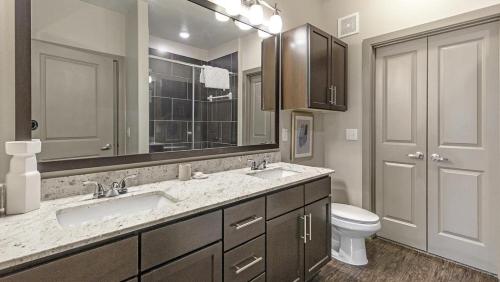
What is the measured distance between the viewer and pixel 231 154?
200 cm

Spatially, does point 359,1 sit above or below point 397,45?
above

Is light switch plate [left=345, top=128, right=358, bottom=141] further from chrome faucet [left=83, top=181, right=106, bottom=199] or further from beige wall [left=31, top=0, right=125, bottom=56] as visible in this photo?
chrome faucet [left=83, top=181, right=106, bottom=199]

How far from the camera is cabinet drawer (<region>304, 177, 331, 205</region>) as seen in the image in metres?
1.74

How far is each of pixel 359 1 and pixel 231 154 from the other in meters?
2.14

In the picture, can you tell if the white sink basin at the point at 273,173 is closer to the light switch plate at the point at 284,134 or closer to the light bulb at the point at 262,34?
the light switch plate at the point at 284,134

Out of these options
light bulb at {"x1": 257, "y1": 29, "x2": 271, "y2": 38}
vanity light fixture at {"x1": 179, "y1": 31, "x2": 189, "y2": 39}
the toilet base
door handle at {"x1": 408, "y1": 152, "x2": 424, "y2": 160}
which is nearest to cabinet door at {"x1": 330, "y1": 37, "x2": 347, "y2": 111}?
light bulb at {"x1": 257, "y1": 29, "x2": 271, "y2": 38}

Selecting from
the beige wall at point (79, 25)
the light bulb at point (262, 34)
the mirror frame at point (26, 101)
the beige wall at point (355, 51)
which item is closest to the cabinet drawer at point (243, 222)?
→ the mirror frame at point (26, 101)

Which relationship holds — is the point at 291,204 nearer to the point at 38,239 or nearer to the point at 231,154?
the point at 231,154

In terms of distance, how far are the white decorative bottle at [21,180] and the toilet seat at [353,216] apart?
2.07 meters

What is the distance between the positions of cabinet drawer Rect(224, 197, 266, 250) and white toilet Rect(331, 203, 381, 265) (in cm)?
105

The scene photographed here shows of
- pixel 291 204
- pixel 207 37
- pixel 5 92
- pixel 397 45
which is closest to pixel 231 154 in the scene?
pixel 291 204

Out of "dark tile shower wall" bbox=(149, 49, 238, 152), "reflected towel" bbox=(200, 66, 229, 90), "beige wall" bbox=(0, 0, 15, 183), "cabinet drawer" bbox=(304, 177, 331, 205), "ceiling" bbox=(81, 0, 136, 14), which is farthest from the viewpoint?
"reflected towel" bbox=(200, 66, 229, 90)

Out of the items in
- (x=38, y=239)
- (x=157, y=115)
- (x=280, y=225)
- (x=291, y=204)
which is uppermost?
(x=157, y=115)

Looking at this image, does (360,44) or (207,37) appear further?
(360,44)
